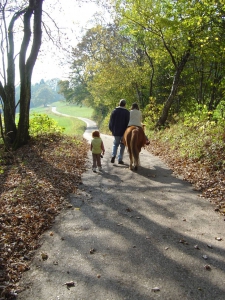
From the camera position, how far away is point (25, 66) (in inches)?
469

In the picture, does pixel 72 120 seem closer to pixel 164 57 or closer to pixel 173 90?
pixel 164 57

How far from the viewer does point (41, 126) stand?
1547 cm

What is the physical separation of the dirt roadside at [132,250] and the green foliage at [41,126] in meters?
9.53

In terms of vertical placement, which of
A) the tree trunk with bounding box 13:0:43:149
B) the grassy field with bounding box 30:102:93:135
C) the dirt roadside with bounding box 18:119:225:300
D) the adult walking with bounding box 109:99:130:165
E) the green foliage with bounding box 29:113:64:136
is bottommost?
the grassy field with bounding box 30:102:93:135

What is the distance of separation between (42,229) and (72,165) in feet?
14.6

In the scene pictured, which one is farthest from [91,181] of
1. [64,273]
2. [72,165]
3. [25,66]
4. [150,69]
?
[150,69]

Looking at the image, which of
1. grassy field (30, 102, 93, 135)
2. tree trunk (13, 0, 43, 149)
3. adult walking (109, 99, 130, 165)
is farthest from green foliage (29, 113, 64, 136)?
adult walking (109, 99, 130, 165)

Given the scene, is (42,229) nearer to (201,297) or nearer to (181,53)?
(201,297)

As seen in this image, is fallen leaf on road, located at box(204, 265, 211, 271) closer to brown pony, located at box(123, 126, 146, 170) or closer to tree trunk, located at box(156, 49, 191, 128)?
brown pony, located at box(123, 126, 146, 170)

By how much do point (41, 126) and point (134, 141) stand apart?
28.9ft

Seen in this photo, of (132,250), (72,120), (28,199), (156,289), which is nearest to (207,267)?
(156,289)

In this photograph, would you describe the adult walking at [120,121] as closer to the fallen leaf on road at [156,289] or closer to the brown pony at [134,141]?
the brown pony at [134,141]

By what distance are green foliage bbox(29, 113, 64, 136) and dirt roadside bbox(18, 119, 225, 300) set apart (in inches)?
375

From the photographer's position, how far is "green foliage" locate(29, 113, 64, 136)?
15183 mm
